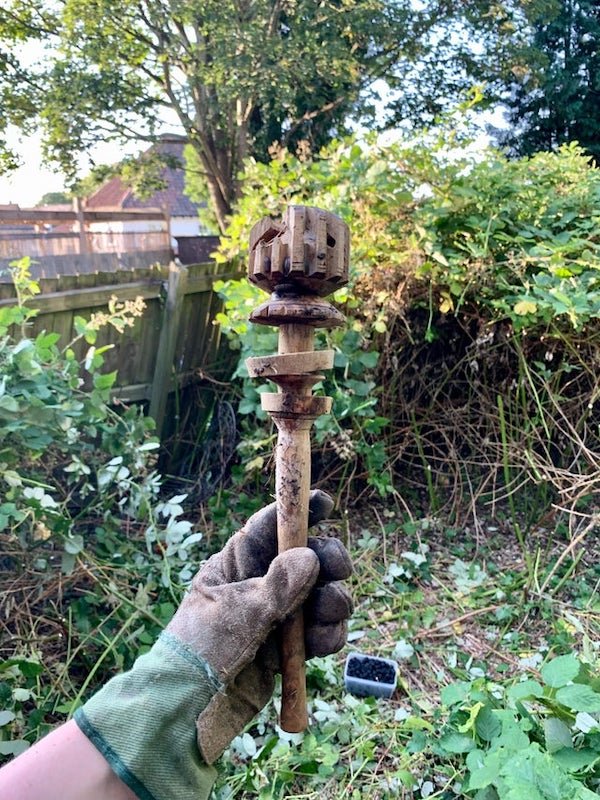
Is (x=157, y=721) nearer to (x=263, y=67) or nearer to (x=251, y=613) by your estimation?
(x=251, y=613)

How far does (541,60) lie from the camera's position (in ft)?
37.5

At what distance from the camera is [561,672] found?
158 cm

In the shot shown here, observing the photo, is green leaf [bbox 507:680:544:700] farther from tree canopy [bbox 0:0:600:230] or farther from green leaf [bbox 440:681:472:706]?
tree canopy [bbox 0:0:600:230]

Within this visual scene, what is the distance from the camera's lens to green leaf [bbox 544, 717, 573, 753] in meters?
1.56

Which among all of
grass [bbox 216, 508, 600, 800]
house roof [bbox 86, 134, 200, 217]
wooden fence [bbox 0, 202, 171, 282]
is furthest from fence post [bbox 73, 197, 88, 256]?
house roof [bbox 86, 134, 200, 217]

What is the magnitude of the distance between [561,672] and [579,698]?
0.08 metres

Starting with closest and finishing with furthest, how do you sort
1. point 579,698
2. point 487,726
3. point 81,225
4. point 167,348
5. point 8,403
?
point 579,698 < point 487,726 < point 8,403 < point 167,348 < point 81,225

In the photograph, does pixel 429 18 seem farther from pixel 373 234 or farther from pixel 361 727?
pixel 361 727

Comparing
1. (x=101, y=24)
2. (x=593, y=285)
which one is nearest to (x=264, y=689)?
(x=593, y=285)

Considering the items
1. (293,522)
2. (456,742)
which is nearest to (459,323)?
(456,742)

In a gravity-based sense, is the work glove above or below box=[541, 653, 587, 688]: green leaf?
above

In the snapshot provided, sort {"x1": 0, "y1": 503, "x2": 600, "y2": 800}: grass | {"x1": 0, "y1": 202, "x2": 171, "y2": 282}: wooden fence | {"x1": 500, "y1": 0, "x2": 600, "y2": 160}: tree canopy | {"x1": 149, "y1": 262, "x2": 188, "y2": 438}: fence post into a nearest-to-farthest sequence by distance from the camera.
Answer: {"x1": 0, "y1": 503, "x2": 600, "y2": 800}: grass < {"x1": 149, "y1": 262, "x2": 188, "y2": 438}: fence post < {"x1": 0, "y1": 202, "x2": 171, "y2": 282}: wooden fence < {"x1": 500, "y1": 0, "x2": 600, "y2": 160}: tree canopy

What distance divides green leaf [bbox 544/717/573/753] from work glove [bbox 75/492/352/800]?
802mm

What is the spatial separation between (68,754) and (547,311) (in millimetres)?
2451
